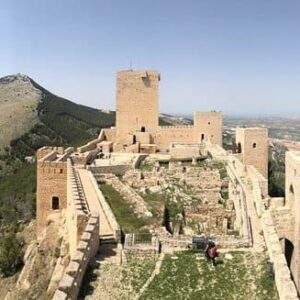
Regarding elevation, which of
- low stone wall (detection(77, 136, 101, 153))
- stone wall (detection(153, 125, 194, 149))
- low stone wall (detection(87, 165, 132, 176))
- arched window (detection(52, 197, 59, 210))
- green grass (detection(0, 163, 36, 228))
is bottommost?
green grass (detection(0, 163, 36, 228))

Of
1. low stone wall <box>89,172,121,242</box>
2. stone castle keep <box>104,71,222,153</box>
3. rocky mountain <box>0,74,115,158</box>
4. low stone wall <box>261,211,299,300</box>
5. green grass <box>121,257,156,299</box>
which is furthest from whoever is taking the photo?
rocky mountain <box>0,74,115,158</box>

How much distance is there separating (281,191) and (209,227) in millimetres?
14128

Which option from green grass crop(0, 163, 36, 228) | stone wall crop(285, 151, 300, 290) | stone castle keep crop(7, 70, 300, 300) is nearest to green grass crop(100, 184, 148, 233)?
stone castle keep crop(7, 70, 300, 300)

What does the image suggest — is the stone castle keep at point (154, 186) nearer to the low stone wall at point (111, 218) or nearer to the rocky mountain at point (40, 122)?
the low stone wall at point (111, 218)

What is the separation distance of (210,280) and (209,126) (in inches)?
1076

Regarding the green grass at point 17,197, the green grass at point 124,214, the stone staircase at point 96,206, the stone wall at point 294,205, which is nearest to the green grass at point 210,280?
the stone staircase at point 96,206

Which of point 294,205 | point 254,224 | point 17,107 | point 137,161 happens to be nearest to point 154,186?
point 137,161

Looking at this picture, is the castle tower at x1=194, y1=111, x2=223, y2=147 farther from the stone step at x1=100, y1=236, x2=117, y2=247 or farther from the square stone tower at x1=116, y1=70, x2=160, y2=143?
the stone step at x1=100, y1=236, x2=117, y2=247

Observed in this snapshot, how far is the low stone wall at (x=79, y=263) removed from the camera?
31.3 feet

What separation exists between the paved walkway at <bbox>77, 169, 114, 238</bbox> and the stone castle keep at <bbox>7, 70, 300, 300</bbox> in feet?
0.14

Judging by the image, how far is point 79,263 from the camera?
35.5ft

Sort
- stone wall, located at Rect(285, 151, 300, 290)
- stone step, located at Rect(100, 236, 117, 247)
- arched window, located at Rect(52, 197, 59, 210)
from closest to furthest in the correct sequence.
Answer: stone step, located at Rect(100, 236, 117, 247) → stone wall, located at Rect(285, 151, 300, 290) → arched window, located at Rect(52, 197, 59, 210)

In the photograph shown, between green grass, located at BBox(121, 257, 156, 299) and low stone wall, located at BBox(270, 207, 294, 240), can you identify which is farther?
low stone wall, located at BBox(270, 207, 294, 240)

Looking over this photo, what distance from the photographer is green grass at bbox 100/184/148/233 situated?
15.8 m
